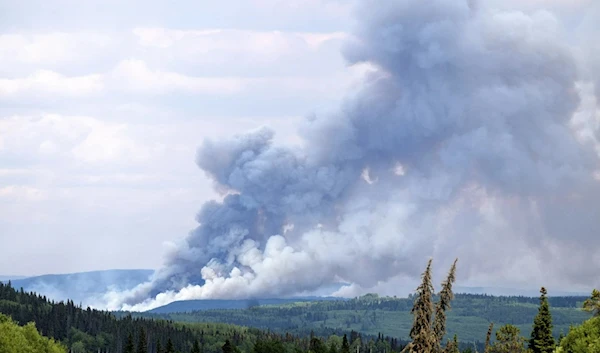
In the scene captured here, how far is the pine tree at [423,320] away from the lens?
5138 cm

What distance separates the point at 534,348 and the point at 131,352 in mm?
111870

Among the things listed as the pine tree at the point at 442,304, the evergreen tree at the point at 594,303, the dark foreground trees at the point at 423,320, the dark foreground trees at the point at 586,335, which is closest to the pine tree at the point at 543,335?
the dark foreground trees at the point at 586,335

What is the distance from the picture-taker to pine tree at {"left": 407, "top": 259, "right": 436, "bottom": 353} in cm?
5138

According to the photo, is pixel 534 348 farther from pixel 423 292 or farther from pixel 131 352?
pixel 131 352

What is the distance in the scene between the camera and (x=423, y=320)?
51750 millimetres

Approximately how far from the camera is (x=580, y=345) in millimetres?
81188

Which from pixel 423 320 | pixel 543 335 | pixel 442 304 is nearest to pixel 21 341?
pixel 543 335

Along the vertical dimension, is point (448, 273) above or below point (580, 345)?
above

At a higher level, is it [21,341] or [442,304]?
[442,304]

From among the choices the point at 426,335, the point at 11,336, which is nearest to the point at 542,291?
the point at 426,335

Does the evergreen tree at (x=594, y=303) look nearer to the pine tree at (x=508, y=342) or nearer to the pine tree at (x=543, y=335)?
the pine tree at (x=543, y=335)

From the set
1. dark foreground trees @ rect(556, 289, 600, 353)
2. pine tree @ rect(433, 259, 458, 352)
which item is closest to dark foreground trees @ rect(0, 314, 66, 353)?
dark foreground trees @ rect(556, 289, 600, 353)

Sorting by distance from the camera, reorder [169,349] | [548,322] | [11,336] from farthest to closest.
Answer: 1. [169,349]
2. [11,336]
3. [548,322]

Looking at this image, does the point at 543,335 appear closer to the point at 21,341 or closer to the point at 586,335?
the point at 586,335
